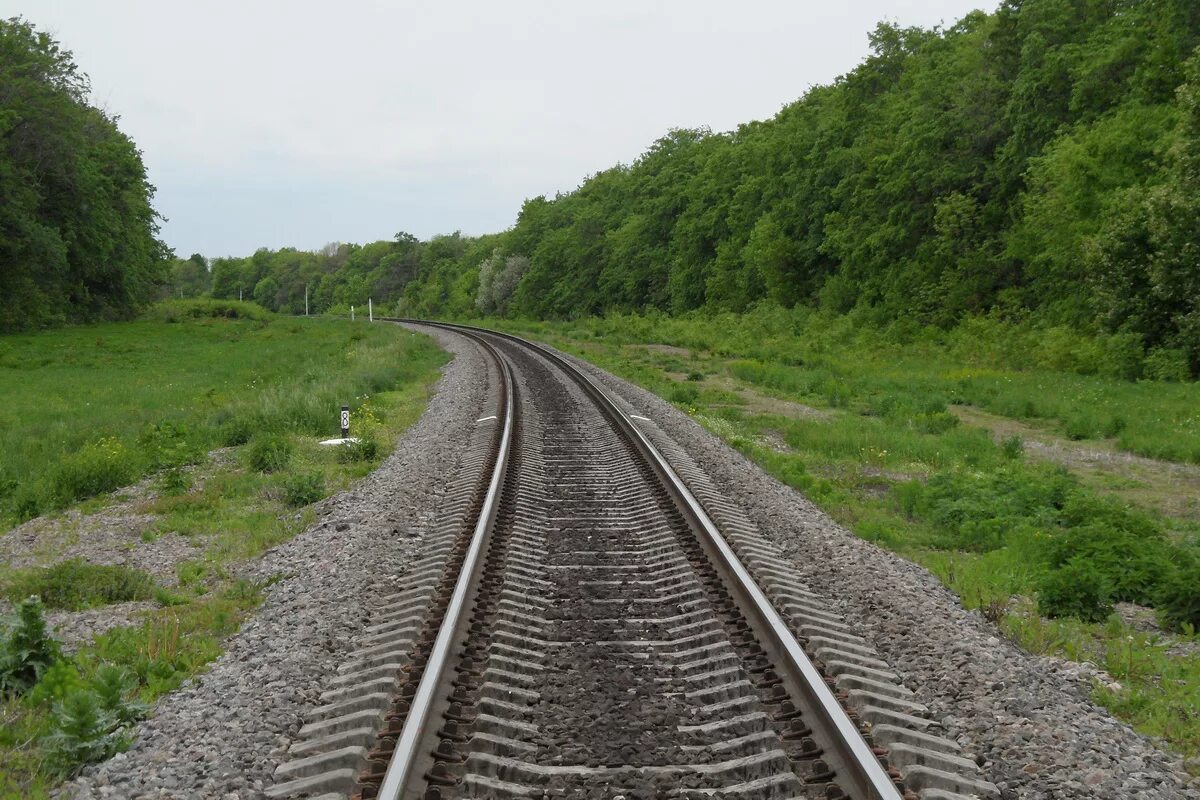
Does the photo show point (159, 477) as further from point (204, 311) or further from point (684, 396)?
point (204, 311)

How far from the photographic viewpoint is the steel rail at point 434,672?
417 cm

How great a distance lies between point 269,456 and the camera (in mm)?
13977

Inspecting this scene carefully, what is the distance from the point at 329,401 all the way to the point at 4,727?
49.3 ft

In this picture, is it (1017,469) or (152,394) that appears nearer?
(1017,469)

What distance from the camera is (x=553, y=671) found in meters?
5.68

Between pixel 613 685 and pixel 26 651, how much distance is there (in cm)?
363

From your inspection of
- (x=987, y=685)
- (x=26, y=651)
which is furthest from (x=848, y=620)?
(x=26, y=651)

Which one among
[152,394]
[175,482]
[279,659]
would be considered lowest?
[152,394]

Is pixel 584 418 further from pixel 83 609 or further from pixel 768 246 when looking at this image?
pixel 768 246

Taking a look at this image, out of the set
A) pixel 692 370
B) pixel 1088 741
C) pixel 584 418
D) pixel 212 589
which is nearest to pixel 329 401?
pixel 584 418

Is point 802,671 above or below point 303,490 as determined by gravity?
above

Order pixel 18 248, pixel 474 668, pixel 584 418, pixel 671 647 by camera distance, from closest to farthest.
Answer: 1. pixel 474 668
2. pixel 671 647
3. pixel 584 418
4. pixel 18 248

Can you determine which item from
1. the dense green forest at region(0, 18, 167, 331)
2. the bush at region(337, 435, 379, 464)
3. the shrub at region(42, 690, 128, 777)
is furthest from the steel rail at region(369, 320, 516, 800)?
the dense green forest at region(0, 18, 167, 331)

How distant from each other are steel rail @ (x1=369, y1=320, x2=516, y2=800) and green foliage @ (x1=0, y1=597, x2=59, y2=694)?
2425 mm
